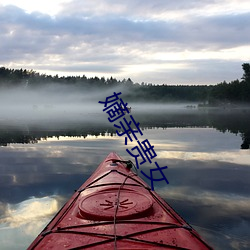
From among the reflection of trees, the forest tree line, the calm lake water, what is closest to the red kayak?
the calm lake water

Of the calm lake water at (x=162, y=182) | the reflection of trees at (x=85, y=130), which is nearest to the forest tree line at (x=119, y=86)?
the reflection of trees at (x=85, y=130)

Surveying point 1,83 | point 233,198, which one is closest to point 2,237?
point 233,198

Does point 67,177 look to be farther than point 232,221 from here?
Yes

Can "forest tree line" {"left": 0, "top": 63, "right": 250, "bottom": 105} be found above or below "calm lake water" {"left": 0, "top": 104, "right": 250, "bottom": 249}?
above

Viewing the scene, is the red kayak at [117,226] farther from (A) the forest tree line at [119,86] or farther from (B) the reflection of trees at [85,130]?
(A) the forest tree line at [119,86]

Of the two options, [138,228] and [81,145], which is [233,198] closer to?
[138,228]

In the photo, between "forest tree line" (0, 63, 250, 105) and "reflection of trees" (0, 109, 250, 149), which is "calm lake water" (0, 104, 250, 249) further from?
"forest tree line" (0, 63, 250, 105)

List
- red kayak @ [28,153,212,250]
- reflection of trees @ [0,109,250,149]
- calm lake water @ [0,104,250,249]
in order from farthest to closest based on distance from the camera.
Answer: reflection of trees @ [0,109,250,149], calm lake water @ [0,104,250,249], red kayak @ [28,153,212,250]

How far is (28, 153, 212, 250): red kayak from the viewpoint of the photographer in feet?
13.9

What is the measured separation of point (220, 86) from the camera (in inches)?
4377

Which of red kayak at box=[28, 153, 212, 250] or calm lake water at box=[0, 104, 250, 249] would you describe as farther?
calm lake water at box=[0, 104, 250, 249]

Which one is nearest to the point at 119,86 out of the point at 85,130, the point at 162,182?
the point at 85,130

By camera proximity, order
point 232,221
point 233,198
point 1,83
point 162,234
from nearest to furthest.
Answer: point 162,234 < point 232,221 < point 233,198 < point 1,83

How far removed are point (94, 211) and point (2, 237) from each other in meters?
2.44
